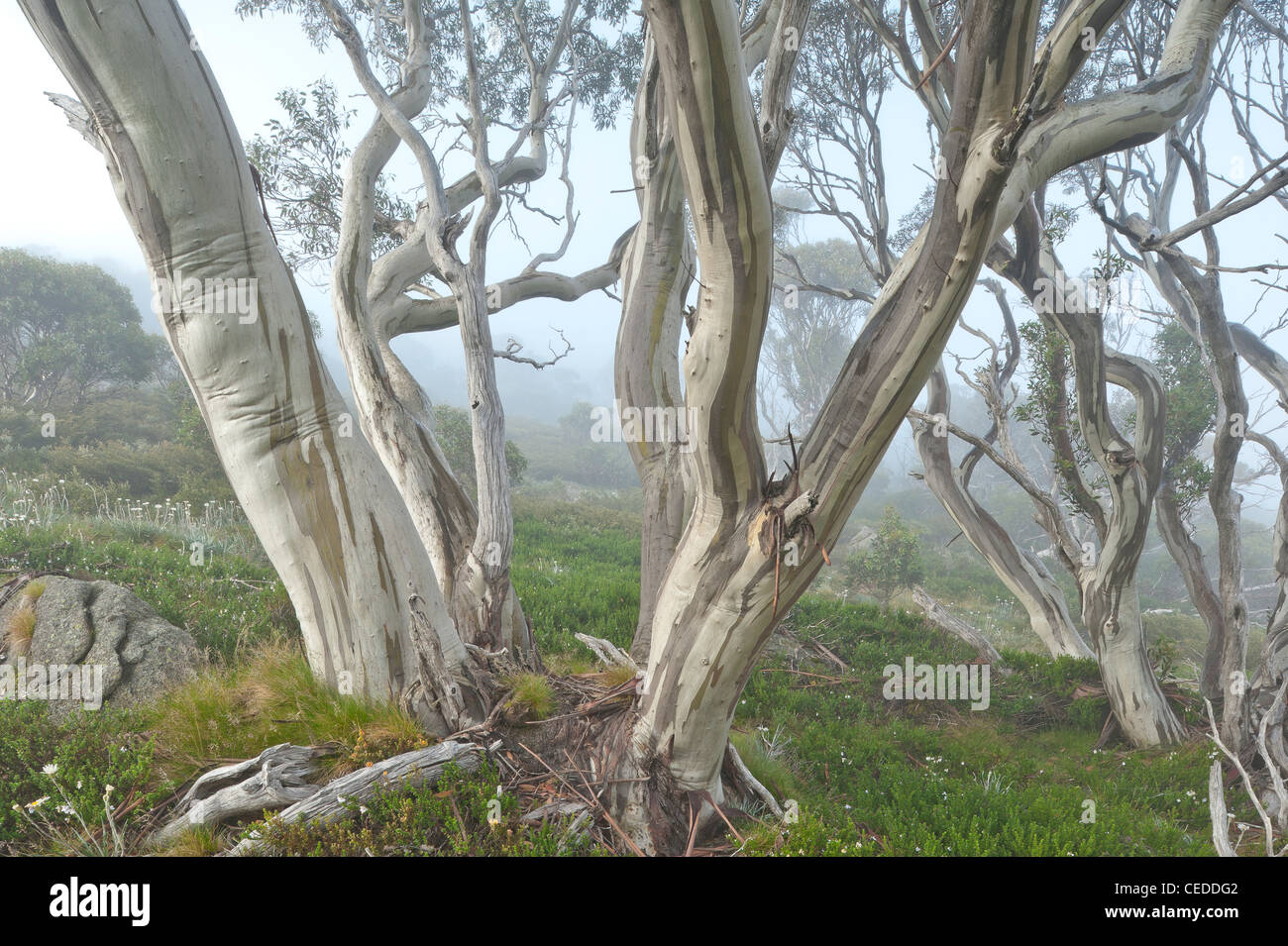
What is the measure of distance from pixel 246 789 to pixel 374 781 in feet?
1.59

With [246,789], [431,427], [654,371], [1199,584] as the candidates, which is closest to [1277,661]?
[1199,584]

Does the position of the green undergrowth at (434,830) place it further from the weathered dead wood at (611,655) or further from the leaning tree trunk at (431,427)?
the leaning tree trunk at (431,427)

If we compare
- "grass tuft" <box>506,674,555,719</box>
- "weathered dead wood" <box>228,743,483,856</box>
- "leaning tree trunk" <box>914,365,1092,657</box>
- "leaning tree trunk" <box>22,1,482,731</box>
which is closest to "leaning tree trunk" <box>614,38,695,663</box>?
"grass tuft" <box>506,674,555,719</box>

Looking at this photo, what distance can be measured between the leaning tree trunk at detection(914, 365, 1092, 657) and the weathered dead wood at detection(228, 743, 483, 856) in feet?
23.1

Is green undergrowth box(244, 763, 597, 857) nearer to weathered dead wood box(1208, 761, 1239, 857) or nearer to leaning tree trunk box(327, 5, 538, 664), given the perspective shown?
leaning tree trunk box(327, 5, 538, 664)

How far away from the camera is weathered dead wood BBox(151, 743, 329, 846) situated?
266cm

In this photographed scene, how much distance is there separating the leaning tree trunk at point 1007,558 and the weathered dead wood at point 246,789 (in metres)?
7.52

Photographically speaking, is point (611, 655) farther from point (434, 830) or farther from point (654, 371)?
point (654, 371)

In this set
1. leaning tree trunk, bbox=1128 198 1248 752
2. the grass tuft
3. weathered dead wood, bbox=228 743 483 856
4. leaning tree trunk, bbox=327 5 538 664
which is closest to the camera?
weathered dead wood, bbox=228 743 483 856

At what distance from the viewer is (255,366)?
9.48ft

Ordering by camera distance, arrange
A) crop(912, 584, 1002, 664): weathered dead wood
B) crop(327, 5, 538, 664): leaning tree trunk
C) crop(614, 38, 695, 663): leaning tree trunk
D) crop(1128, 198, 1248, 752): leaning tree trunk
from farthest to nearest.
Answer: crop(912, 584, 1002, 664): weathered dead wood < crop(1128, 198, 1248, 752): leaning tree trunk < crop(614, 38, 695, 663): leaning tree trunk < crop(327, 5, 538, 664): leaning tree trunk
